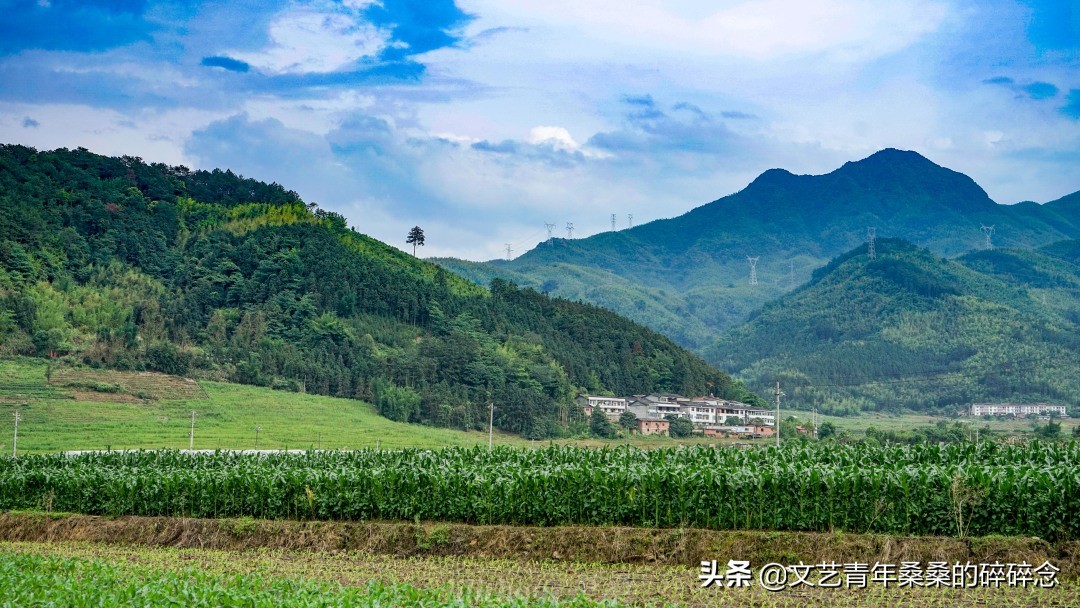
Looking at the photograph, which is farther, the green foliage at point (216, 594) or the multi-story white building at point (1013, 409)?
Result: the multi-story white building at point (1013, 409)

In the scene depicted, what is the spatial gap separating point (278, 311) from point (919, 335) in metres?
89.7

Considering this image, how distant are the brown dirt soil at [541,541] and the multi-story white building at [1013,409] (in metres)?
94.7

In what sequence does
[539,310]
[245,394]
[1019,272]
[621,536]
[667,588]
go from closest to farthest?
1. [667,588]
2. [621,536]
3. [245,394]
4. [539,310]
5. [1019,272]

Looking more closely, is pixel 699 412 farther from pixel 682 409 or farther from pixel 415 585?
pixel 415 585

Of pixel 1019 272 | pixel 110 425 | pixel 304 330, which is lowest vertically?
pixel 110 425

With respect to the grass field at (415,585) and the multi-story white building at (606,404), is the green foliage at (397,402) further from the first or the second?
the grass field at (415,585)

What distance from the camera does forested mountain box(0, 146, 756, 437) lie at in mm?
85938

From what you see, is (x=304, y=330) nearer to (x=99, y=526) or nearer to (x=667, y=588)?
(x=99, y=526)

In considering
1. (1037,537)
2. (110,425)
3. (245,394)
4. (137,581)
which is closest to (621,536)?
(1037,537)

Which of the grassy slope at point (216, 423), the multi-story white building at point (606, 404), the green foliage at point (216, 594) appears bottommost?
the grassy slope at point (216, 423)

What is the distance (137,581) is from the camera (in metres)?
15.3

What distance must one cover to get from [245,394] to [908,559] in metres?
69.0

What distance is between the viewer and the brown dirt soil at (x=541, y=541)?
17438 millimetres

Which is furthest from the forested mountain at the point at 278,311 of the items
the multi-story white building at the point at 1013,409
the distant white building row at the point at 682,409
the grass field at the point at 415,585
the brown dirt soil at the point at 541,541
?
the grass field at the point at 415,585
